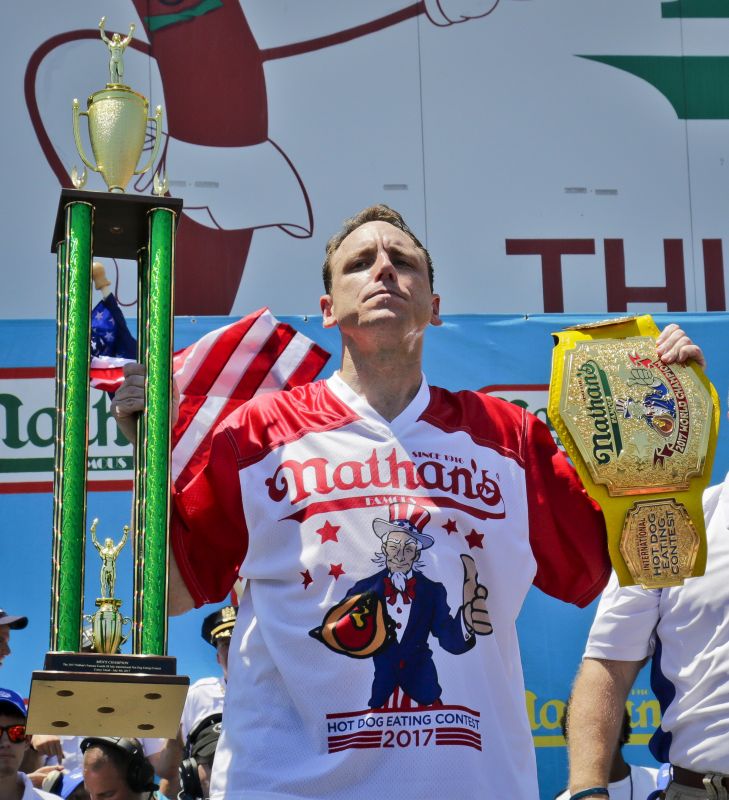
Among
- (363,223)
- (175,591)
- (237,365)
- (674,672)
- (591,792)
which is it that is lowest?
(591,792)

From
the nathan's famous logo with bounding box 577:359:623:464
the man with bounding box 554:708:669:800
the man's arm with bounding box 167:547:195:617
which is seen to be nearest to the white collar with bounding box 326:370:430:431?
the nathan's famous logo with bounding box 577:359:623:464

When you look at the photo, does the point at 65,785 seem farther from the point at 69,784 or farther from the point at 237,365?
the point at 237,365

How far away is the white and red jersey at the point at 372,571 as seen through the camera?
2.58 metres

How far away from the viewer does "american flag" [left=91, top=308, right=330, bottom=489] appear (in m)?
5.77

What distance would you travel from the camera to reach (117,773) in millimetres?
4844

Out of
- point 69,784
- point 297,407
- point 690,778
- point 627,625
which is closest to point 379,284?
point 297,407

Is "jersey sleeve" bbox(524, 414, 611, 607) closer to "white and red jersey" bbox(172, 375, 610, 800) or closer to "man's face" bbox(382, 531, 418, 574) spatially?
"white and red jersey" bbox(172, 375, 610, 800)

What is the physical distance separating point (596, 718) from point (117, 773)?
205cm

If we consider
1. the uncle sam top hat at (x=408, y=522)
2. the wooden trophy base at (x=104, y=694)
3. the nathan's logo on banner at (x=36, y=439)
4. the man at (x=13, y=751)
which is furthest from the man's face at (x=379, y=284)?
the nathan's logo on banner at (x=36, y=439)

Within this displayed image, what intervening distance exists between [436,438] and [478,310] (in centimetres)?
375

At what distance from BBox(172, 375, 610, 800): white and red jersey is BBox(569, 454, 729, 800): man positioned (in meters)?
0.70

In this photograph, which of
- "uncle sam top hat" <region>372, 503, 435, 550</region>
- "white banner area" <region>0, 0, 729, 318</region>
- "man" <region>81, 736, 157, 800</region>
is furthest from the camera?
"white banner area" <region>0, 0, 729, 318</region>

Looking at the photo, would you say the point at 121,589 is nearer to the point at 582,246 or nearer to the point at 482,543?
the point at 582,246

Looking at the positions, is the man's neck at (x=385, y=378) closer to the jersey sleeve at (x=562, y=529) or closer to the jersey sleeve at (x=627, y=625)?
the jersey sleeve at (x=562, y=529)
